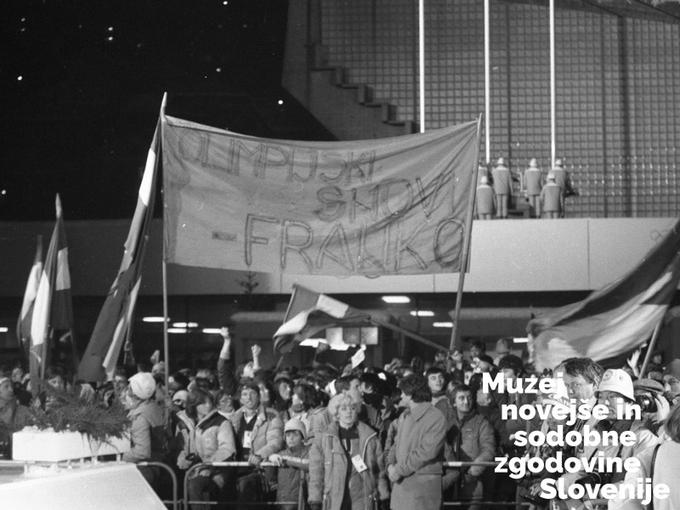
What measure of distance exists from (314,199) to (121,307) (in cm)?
222

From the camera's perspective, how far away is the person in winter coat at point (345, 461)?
431 inches

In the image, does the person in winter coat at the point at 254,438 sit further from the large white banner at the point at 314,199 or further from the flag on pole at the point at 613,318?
the flag on pole at the point at 613,318

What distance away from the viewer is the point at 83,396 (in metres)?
7.30

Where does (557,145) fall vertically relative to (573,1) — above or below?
below

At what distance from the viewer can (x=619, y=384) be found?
6570mm

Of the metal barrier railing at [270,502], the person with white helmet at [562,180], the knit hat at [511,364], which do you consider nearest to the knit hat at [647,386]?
the metal barrier railing at [270,502]

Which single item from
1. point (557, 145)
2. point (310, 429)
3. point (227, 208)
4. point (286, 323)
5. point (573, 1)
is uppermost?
point (573, 1)

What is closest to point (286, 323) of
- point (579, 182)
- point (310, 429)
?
point (310, 429)

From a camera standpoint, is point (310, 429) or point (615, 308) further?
point (310, 429)

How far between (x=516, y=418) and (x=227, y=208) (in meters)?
3.98

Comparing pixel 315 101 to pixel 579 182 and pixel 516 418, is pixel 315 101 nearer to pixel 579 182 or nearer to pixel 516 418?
pixel 579 182

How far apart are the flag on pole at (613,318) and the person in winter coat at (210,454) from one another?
3098 mm

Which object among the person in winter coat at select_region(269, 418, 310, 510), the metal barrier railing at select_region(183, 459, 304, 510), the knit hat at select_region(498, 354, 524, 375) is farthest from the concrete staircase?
the person in winter coat at select_region(269, 418, 310, 510)

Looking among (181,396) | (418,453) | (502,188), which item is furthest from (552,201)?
(418,453)
